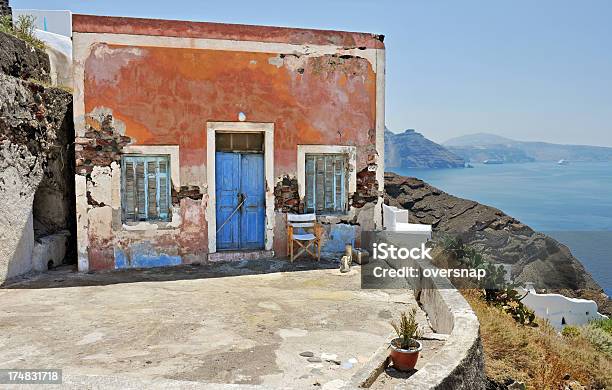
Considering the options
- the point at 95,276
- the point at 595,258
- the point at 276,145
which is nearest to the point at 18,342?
the point at 95,276

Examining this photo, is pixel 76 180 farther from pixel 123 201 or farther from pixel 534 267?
pixel 534 267

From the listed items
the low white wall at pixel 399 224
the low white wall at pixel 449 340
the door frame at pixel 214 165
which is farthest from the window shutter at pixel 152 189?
the low white wall at pixel 399 224

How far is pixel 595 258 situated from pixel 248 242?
60.1 meters

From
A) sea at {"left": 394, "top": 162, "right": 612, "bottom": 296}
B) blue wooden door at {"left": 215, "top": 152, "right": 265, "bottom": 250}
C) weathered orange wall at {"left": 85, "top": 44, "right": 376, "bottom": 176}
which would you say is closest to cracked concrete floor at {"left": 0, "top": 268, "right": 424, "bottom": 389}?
blue wooden door at {"left": 215, "top": 152, "right": 265, "bottom": 250}

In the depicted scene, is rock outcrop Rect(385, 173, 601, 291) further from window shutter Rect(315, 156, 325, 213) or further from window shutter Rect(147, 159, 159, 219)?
window shutter Rect(147, 159, 159, 219)

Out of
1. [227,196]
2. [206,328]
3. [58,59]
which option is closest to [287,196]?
[227,196]

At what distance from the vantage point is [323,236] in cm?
959

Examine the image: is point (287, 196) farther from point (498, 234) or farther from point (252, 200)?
point (498, 234)

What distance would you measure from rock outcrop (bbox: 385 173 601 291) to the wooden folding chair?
61.7 ft

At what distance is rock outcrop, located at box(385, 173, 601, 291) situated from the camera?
99.4 ft

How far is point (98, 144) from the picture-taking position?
839cm

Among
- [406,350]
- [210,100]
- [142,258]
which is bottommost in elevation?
[406,350]

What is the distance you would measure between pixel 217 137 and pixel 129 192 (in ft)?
5.96

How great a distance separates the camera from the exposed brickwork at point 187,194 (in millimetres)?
8773
